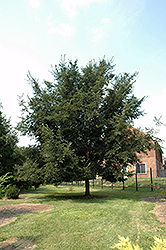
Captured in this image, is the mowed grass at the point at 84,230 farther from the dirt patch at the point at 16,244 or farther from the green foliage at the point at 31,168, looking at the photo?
the green foliage at the point at 31,168

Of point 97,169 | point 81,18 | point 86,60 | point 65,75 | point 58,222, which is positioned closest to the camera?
point 58,222

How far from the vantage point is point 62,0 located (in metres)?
7.20

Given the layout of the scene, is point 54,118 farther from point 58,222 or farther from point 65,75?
point 58,222

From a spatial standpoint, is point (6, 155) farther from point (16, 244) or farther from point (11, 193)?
point (16, 244)

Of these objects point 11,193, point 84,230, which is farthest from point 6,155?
point 84,230

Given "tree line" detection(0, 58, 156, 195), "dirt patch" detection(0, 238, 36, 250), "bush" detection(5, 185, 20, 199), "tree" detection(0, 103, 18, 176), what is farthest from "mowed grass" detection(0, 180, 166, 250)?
"tree" detection(0, 103, 18, 176)

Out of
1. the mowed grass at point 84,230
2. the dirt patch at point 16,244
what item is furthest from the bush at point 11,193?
the dirt patch at point 16,244

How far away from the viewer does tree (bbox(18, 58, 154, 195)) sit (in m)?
10.9

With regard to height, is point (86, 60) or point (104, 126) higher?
point (86, 60)

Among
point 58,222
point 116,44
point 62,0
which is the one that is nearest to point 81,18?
point 62,0

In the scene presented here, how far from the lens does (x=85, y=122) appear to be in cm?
1246

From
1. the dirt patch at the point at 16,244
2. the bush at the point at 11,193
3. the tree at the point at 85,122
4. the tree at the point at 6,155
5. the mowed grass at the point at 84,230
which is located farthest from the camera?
the tree at the point at 6,155

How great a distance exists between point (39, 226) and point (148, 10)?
377 inches

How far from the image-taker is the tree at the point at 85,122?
10.9 metres
